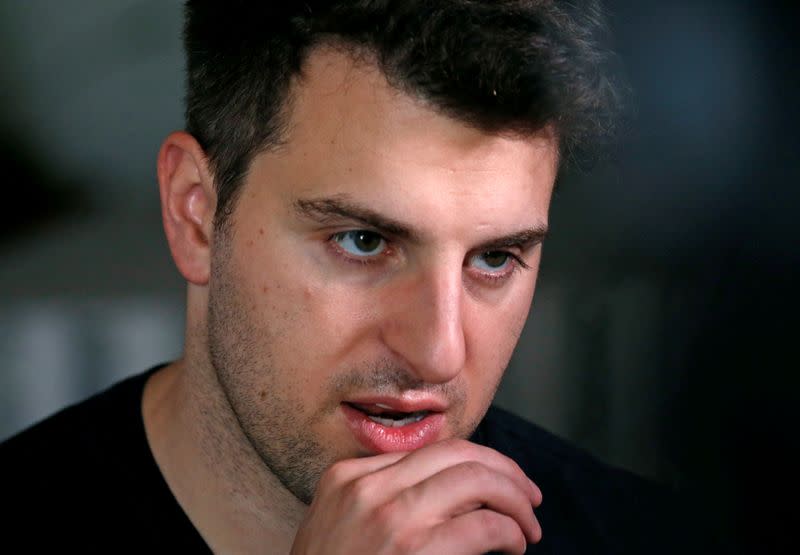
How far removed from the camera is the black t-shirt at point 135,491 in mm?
1943

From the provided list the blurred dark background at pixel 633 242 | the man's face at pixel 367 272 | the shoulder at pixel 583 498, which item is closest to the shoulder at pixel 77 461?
the man's face at pixel 367 272

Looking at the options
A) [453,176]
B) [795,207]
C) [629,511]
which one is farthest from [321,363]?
[795,207]

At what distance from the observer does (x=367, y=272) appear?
172cm

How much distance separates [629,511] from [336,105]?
1108mm

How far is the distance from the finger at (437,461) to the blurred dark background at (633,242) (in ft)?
4.30

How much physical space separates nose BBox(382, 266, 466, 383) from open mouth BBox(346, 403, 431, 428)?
0.12 meters

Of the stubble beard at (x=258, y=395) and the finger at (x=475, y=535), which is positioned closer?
the finger at (x=475, y=535)

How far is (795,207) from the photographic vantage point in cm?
287

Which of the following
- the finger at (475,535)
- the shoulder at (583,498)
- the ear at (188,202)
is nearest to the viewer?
the finger at (475,535)

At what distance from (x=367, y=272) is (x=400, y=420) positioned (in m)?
0.24

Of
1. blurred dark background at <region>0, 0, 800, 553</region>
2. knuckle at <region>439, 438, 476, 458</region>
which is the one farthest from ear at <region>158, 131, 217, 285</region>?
blurred dark background at <region>0, 0, 800, 553</region>

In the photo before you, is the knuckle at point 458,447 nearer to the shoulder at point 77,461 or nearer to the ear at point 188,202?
the ear at point 188,202

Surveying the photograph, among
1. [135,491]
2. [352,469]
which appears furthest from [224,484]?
[352,469]

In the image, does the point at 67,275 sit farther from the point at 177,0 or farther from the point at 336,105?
the point at 336,105
